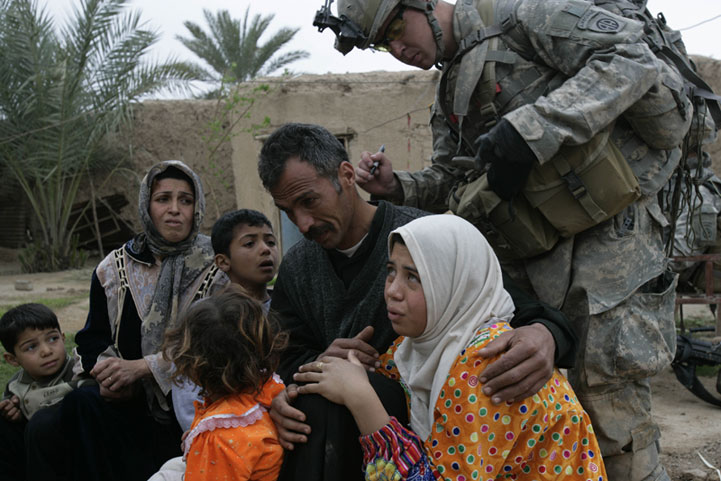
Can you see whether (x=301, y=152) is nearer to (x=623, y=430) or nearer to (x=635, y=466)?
(x=623, y=430)

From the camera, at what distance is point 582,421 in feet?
6.01

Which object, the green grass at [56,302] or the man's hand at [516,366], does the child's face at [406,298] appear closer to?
the man's hand at [516,366]

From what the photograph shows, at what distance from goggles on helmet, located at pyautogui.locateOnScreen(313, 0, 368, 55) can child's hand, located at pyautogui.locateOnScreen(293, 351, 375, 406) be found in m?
1.25

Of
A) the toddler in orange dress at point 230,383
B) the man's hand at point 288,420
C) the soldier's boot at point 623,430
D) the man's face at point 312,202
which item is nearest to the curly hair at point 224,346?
the toddler in orange dress at point 230,383

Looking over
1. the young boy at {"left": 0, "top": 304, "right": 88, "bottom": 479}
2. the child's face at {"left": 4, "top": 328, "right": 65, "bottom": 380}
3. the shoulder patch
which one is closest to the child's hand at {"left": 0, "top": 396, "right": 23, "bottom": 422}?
the young boy at {"left": 0, "top": 304, "right": 88, "bottom": 479}

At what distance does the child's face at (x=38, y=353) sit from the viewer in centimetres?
312

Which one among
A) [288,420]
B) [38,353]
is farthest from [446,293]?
[38,353]

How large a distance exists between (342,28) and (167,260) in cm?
142

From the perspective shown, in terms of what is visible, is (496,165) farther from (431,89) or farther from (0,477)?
(431,89)

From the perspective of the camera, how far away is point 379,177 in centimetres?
292

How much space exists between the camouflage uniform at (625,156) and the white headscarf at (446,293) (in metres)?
0.50

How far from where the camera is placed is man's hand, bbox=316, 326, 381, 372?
2.14 metres

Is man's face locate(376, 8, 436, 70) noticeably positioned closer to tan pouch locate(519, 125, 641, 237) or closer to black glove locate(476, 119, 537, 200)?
black glove locate(476, 119, 537, 200)

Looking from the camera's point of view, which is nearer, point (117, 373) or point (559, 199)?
point (559, 199)
